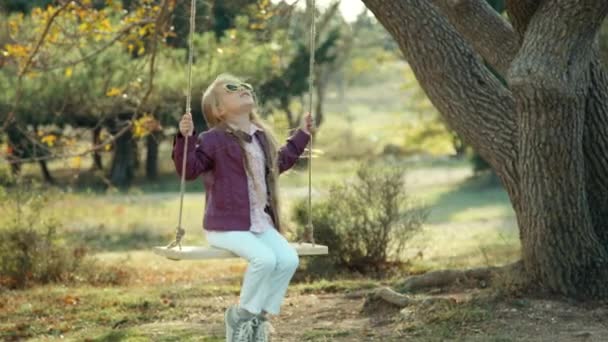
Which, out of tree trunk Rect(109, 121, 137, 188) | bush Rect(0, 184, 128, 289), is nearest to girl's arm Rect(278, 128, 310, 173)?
bush Rect(0, 184, 128, 289)

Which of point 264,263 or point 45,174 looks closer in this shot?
point 264,263

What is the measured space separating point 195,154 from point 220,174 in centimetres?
17

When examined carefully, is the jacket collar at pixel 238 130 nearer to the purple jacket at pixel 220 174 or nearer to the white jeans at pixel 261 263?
the purple jacket at pixel 220 174

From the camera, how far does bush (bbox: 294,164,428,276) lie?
1125 centimetres

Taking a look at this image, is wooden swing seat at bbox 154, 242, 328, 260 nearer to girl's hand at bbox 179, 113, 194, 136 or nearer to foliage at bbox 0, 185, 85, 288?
girl's hand at bbox 179, 113, 194, 136

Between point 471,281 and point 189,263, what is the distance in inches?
264

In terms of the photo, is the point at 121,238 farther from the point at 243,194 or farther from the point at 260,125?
the point at 243,194

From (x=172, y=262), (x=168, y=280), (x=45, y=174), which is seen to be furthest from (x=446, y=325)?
(x=45, y=174)

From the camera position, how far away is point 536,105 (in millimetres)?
7156

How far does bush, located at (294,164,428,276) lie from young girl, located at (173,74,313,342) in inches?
196

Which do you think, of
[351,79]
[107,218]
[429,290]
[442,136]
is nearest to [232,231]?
[429,290]

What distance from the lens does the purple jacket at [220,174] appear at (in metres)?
5.99

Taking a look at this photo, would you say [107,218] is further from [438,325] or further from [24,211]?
[438,325]

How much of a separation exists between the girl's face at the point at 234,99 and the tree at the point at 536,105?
1.86 meters
